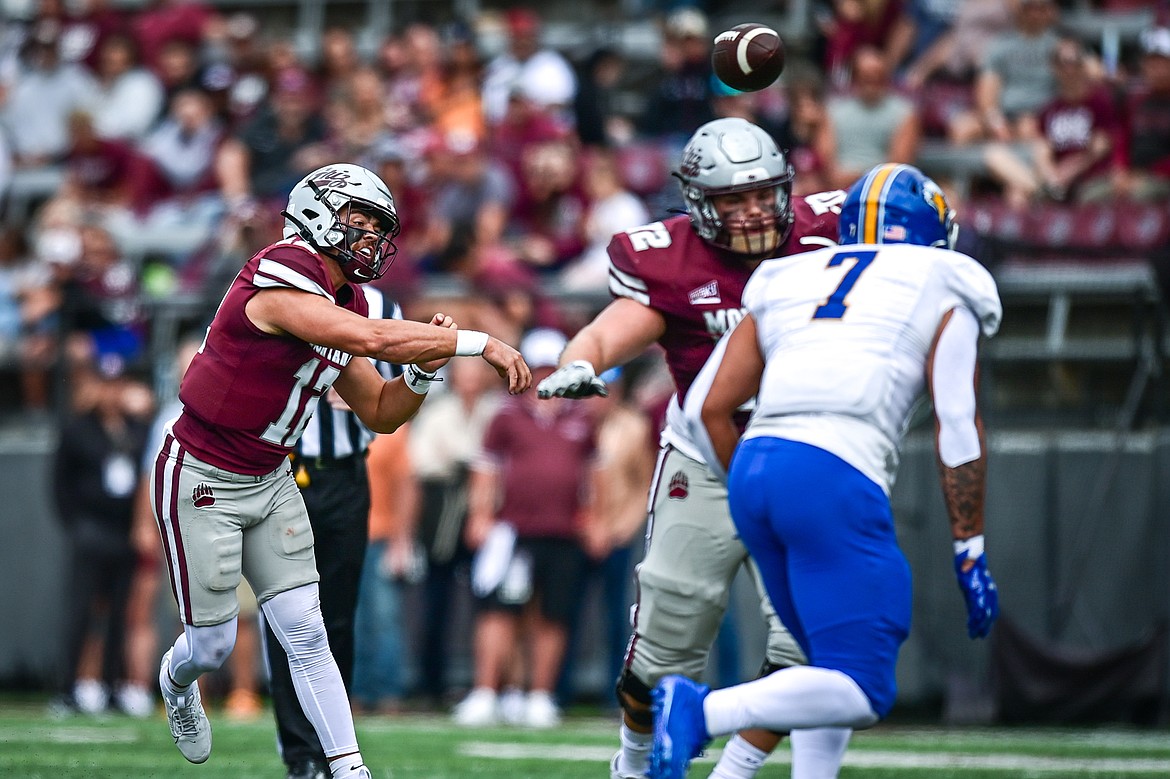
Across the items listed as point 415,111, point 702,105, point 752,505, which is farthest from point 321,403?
point 415,111

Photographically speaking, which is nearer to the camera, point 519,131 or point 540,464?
point 540,464

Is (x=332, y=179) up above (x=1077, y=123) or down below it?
below

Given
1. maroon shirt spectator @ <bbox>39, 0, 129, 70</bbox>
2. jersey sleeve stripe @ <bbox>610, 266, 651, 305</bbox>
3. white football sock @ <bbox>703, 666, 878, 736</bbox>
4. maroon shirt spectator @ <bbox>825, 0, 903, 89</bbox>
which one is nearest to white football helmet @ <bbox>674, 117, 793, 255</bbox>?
jersey sleeve stripe @ <bbox>610, 266, 651, 305</bbox>

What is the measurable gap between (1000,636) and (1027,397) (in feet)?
4.58

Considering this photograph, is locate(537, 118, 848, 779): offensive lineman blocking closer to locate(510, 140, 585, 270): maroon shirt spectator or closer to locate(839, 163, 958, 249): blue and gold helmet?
locate(839, 163, 958, 249): blue and gold helmet

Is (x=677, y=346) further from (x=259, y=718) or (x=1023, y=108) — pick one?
(x=1023, y=108)

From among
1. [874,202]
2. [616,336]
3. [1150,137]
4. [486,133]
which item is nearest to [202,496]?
[616,336]

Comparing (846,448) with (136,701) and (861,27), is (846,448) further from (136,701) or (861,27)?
(861,27)

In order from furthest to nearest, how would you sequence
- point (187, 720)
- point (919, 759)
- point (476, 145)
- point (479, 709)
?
point (476, 145)
point (479, 709)
point (919, 759)
point (187, 720)

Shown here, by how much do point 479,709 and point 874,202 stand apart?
211 inches

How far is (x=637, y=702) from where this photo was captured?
533cm

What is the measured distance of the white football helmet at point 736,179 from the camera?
531cm

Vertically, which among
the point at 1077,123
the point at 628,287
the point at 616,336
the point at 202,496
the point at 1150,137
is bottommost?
the point at 202,496

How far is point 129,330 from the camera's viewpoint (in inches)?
444
